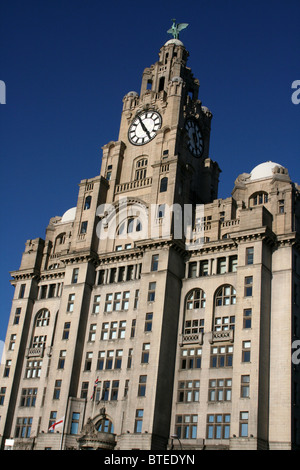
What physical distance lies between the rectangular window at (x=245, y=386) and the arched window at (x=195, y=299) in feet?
42.0

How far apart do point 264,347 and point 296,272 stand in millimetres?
11201

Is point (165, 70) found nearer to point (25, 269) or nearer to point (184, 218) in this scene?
point (184, 218)

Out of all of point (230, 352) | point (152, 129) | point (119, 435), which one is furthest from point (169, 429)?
point (152, 129)

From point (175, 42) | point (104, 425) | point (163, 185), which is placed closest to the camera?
point (104, 425)

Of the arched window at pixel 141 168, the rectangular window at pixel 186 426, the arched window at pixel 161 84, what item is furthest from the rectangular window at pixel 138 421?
the arched window at pixel 161 84

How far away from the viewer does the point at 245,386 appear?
72.4 metres

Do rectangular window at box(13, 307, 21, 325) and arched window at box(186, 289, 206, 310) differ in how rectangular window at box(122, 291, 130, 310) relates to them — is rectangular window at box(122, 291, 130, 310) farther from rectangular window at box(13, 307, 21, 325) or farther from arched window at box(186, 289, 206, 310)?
rectangular window at box(13, 307, 21, 325)

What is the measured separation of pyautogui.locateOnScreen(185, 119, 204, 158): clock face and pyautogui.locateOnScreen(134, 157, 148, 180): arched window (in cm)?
807

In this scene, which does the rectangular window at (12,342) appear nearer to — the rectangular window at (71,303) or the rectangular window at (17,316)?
the rectangular window at (17,316)

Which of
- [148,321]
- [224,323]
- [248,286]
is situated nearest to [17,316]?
[148,321]

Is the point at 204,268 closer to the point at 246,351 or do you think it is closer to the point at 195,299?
the point at 195,299

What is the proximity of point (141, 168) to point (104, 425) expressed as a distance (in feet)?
131

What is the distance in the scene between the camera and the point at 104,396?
82.6m

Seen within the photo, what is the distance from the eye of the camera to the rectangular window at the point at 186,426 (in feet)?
247
